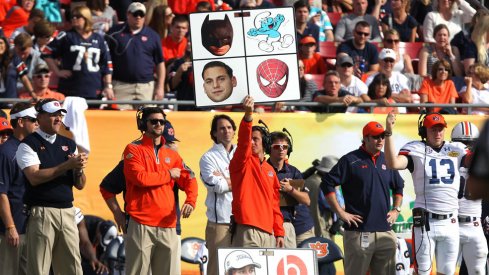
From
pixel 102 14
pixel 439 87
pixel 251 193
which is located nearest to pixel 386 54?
pixel 439 87

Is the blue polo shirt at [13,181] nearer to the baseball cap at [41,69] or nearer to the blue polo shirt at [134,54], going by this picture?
the baseball cap at [41,69]

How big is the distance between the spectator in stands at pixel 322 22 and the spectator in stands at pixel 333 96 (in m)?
2.88

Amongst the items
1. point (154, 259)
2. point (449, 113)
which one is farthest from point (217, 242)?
point (449, 113)

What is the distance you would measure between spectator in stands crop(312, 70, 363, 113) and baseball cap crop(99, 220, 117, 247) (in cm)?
298

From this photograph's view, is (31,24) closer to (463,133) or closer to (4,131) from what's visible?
(4,131)

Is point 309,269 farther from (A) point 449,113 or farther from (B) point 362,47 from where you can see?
(B) point 362,47

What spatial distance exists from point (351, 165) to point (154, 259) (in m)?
2.19

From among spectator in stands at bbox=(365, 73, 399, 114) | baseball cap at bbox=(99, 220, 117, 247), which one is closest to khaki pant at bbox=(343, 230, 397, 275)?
baseball cap at bbox=(99, 220, 117, 247)

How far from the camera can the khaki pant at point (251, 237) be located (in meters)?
9.07

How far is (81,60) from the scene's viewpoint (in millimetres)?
12297

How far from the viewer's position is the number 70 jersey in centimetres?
1028

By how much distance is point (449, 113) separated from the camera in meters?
13.3

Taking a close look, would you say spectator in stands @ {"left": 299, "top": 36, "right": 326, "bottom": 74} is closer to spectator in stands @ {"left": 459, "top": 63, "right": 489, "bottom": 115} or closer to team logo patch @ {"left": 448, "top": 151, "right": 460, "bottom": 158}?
spectator in stands @ {"left": 459, "top": 63, "right": 489, "bottom": 115}

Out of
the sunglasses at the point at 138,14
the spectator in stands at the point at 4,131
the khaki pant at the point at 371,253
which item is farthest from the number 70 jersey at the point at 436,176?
the sunglasses at the point at 138,14
